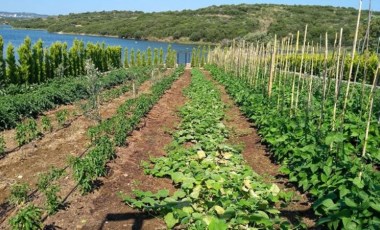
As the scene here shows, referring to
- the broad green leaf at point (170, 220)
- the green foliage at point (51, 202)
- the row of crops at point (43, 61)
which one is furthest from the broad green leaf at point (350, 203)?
the row of crops at point (43, 61)

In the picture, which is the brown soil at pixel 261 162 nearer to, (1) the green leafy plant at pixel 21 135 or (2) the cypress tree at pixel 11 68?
(1) the green leafy plant at pixel 21 135

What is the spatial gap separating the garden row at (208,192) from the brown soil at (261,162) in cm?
27

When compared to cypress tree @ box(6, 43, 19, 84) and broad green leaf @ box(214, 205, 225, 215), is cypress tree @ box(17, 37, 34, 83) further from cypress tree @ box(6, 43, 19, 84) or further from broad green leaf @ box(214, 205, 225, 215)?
broad green leaf @ box(214, 205, 225, 215)

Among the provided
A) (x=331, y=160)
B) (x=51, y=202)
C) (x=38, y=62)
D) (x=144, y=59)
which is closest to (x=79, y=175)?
(x=51, y=202)

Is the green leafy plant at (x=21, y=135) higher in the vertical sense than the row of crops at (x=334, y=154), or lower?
lower

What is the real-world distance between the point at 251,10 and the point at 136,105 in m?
103

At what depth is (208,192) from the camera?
4.98m

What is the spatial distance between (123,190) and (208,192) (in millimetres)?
1186

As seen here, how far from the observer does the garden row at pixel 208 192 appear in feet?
13.7

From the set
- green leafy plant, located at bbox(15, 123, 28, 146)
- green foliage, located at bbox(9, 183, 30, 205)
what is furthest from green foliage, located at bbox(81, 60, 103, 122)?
green foliage, located at bbox(9, 183, 30, 205)

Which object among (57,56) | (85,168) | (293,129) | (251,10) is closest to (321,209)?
(293,129)

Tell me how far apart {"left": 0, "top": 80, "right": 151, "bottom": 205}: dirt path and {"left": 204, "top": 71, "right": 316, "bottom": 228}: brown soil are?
305 centimetres

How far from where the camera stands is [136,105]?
990 centimetres

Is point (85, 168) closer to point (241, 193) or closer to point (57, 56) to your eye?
point (241, 193)
